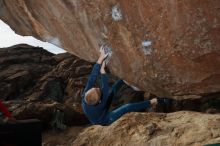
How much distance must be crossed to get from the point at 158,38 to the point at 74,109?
982cm

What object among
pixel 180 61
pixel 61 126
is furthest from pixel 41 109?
pixel 180 61

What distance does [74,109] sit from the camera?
625 inches

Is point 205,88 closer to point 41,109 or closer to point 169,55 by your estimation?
point 169,55

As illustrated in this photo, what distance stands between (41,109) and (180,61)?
29.4 feet

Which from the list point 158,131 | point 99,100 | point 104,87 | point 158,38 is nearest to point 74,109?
point 104,87

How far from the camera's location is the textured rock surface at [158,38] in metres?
6.05

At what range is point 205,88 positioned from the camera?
6680 millimetres

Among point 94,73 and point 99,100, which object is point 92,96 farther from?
point 94,73

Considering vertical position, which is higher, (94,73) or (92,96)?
(94,73)

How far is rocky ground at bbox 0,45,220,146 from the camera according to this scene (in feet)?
20.1

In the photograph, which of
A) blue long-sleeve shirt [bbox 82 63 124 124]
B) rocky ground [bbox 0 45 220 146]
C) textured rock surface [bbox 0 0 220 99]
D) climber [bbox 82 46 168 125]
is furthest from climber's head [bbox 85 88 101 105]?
textured rock surface [bbox 0 0 220 99]

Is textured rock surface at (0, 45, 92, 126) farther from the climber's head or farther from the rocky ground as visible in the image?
the climber's head

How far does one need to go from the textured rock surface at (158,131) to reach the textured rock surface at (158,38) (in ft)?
1.96

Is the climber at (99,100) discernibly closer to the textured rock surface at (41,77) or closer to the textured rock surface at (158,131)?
the textured rock surface at (158,131)
